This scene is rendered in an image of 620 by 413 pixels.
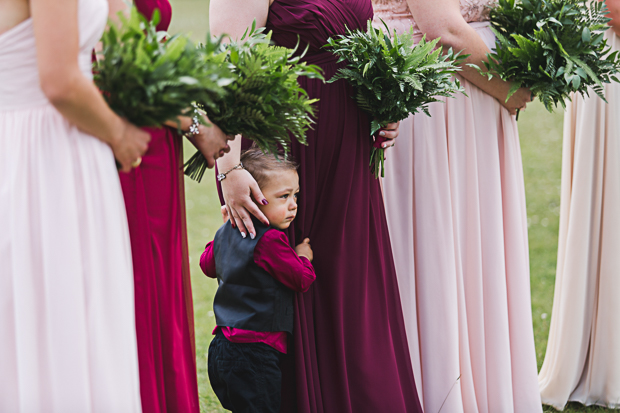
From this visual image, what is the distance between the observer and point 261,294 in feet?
10.3

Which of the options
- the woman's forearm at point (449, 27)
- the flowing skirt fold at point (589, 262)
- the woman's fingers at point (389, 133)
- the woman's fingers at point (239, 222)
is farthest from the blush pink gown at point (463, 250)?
the woman's fingers at point (239, 222)

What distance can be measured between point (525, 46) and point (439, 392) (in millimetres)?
2049

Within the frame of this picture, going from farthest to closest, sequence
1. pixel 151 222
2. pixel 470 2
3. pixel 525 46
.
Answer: pixel 470 2 < pixel 525 46 < pixel 151 222

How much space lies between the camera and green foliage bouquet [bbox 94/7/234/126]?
6.85 ft

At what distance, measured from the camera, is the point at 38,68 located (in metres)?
2.11

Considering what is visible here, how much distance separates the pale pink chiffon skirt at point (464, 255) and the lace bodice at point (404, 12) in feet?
0.26

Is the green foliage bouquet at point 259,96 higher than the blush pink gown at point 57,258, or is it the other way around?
the green foliage bouquet at point 259,96

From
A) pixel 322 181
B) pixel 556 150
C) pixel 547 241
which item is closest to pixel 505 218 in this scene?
pixel 322 181

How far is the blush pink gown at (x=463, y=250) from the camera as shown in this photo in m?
3.80

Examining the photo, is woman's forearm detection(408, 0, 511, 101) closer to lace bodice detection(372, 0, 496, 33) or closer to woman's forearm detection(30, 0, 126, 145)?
lace bodice detection(372, 0, 496, 33)

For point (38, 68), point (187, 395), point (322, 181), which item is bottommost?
point (187, 395)

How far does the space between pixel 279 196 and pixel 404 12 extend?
1.48 meters

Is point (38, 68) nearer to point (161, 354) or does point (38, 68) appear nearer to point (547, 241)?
point (161, 354)

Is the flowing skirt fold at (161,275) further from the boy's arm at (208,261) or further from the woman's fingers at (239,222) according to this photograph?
the boy's arm at (208,261)
